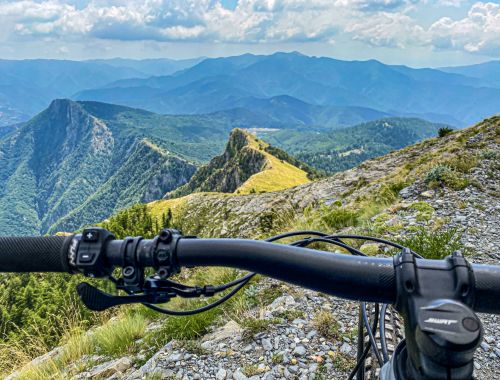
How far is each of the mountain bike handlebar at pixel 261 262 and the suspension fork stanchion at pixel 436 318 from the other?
6cm

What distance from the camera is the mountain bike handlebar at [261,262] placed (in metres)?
1.50

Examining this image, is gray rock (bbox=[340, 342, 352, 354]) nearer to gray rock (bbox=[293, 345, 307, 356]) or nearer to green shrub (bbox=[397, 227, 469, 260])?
gray rock (bbox=[293, 345, 307, 356])

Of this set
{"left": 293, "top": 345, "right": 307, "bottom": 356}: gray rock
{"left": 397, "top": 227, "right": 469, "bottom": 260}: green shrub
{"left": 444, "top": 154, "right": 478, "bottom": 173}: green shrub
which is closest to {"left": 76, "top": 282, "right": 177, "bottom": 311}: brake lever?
{"left": 293, "top": 345, "right": 307, "bottom": 356}: gray rock

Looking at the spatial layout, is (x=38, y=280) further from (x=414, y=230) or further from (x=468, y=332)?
(x=468, y=332)

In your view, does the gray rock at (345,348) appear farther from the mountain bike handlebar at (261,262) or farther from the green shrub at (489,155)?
the green shrub at (489,155)

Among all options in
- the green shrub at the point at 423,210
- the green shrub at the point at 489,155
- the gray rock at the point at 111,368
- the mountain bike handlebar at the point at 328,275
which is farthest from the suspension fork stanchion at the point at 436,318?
the green shrub at the point at 489,155

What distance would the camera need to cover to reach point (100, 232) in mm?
1720

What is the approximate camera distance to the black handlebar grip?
1815mm

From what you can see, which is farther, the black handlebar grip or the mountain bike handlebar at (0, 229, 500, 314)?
the black handlebar grip

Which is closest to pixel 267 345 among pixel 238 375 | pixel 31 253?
pixel 238 375

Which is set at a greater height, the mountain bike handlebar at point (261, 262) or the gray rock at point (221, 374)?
the mountain bike handlebar at point (261, 262)

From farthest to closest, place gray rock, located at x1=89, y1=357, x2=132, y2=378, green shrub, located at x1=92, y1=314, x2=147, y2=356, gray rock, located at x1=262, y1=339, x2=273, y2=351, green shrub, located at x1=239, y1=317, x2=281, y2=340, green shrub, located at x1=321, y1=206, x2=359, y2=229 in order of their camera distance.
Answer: green shrub, located at x1=321, y1=206, x2=359, y2=229 < green shrub, located at x1=92, y1=314, x2=147, y2=356 < green shrub, located at x1=239, y1=317, x2=281, y2=340 < gray rock, located at x1=89, y1=357, x2=132, y2=378 < gray rock, located at x1=262, y1=339, x2=273, y2=351

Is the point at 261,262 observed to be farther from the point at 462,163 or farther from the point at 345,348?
the point at 462,163

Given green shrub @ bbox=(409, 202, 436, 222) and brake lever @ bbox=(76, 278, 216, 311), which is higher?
brake lever @ bbox=(76, 278, 216, 311)
